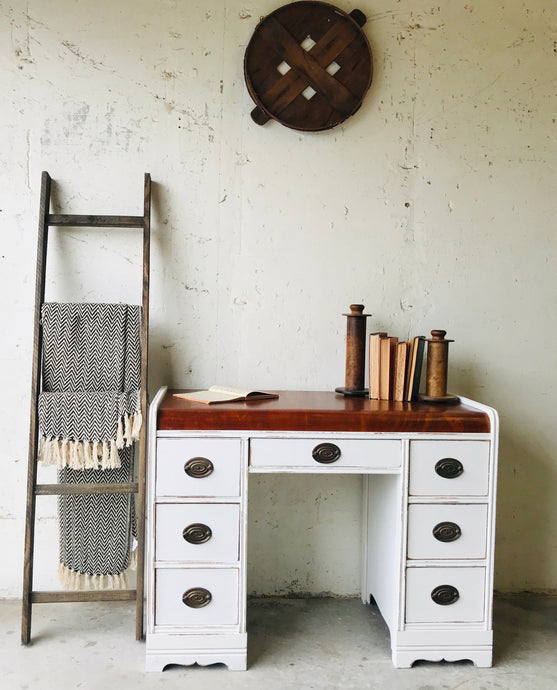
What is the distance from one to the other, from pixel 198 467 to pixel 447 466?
0.82m

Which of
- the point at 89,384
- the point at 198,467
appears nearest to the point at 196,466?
the point at 198,467

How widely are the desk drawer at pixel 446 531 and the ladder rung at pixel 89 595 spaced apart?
1.02 metres

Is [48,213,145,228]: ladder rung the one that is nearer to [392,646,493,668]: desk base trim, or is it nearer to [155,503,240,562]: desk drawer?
[155,503,240,562]: desk drawer

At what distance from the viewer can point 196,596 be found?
7.14 feet

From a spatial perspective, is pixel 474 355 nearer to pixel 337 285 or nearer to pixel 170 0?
pixel 337 285

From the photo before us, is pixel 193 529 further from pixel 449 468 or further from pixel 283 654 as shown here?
pixel 449 468

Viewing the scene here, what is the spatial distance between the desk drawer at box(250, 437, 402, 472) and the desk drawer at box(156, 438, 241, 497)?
77 millimetres

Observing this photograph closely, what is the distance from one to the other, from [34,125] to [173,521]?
1.60 m

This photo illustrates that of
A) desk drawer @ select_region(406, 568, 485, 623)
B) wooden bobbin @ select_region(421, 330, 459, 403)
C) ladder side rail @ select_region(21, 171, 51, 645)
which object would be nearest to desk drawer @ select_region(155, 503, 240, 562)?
ladder side rail @ select_region(21, 171, 51, 645)

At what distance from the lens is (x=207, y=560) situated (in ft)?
7.16

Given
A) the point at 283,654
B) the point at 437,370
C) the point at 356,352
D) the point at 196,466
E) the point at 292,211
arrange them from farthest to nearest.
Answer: the point at 292,211, the point at 356,352, the point at 437,370, the point at 283,654, the point at 196,466

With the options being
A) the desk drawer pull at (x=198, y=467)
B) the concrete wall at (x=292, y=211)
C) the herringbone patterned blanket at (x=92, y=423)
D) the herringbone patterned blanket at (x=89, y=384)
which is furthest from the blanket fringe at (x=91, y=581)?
the desk drawer pull at (x=198, y=467)

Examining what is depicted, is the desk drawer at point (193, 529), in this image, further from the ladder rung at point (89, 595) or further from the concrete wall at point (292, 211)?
the concrete wall at point (292, 211)

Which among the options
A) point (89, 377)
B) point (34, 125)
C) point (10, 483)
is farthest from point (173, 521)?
point (34, 125)
